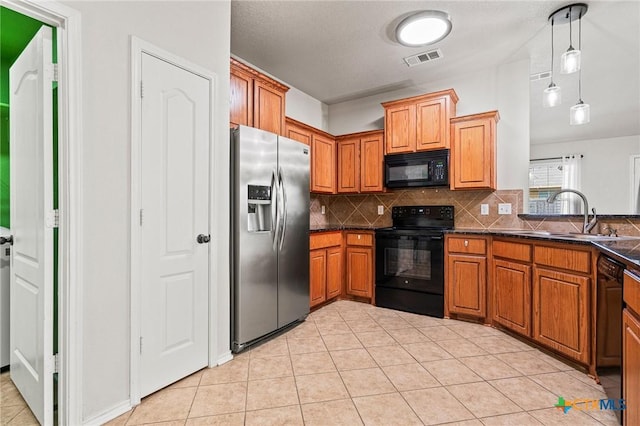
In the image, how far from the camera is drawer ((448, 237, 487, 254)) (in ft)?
9.89

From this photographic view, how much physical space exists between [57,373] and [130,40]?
1764mm

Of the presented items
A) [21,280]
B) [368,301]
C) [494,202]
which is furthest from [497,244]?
[21,280]

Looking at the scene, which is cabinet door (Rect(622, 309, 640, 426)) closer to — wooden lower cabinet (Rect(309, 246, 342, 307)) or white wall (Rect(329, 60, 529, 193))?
white wall (Rect(329, 60, 529, 193))

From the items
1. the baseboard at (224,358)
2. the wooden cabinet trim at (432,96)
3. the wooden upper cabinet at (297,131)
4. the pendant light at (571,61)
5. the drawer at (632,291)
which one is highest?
the wooden cabinet trim at (432,96)

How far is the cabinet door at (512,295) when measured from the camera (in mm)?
2523

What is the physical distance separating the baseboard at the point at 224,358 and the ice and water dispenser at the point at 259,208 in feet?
3.01

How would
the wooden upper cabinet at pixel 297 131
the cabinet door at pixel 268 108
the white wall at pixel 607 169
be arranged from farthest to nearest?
the white wall at pixel 607 169, the wooden upper cabinet at pixel 297 131, the cabinet door at pixel 268 108

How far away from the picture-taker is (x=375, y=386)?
6.26 feet

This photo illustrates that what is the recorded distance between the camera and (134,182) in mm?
1708

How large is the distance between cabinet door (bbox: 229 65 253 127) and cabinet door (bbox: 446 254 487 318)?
242cm

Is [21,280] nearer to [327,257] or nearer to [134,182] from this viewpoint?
[134,182]

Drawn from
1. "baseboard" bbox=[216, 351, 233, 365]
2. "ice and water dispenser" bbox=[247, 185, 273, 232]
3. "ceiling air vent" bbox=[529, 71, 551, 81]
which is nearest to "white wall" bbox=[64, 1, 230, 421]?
"baseboard" bbox=[216, 351, 233, 365]

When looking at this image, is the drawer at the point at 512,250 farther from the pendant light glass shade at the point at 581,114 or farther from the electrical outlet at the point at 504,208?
the pendant light glass shade at the point at 581,114

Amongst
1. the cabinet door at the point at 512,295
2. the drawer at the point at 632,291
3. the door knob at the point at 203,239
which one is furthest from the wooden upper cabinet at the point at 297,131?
the drawer at the point at 632,291
